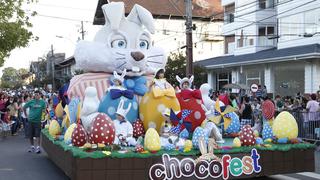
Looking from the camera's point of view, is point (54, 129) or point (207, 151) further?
point (54, 129)

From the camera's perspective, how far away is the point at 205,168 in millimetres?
7914

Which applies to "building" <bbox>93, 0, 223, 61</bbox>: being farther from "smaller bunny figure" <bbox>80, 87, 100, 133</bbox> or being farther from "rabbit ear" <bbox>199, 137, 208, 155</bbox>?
"rabbit ear" <bbox>199, 137, 208, 155</bbox>

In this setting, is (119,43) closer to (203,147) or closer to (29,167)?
(29,167)

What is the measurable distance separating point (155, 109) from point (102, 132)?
6.40ft

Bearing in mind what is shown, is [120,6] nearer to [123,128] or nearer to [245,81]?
[123,128]

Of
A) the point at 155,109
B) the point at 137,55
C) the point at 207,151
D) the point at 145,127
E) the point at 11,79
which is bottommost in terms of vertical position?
the point at 207,151

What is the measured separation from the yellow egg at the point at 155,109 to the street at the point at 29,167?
2.01 metres

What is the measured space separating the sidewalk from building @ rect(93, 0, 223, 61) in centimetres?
3899

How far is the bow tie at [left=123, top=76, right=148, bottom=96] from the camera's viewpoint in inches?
400

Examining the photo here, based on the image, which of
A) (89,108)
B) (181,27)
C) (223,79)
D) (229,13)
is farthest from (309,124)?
(181,27)

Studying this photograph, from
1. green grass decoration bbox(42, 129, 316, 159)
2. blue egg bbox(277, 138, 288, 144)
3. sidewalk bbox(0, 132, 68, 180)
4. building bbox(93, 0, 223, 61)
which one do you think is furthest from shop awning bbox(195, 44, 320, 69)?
green grass decoration bbox(42, 129, 316, 159)

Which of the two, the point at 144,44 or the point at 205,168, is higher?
the point at 144,44

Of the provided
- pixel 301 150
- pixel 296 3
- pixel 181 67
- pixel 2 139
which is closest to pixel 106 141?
pixel 301 150

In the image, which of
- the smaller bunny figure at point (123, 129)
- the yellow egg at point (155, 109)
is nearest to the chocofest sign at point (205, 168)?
the smaller bunny figure at point (123, 129)
